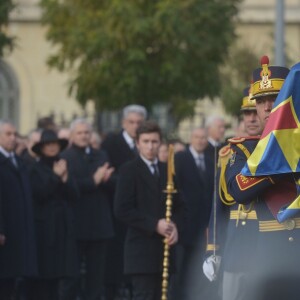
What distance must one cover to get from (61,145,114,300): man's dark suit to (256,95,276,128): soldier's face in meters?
7.01

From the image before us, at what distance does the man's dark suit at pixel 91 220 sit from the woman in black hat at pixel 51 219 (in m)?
0.68

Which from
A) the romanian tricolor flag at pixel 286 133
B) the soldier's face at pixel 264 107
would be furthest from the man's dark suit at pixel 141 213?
the romanian tricolor flag at pixel 286 133

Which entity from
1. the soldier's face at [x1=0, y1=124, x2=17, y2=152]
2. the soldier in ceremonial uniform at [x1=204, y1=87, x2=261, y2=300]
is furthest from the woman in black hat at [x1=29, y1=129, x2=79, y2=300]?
the soldier in ceremonial uniform at [x1=204, y1=87, x2=261, y2=300]

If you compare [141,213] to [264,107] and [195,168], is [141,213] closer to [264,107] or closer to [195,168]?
[195,168]

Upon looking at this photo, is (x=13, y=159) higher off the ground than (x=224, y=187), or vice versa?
(x=13, y=159)

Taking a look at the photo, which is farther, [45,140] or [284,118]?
[45,140]

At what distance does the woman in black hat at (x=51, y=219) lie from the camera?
14422 millimetres

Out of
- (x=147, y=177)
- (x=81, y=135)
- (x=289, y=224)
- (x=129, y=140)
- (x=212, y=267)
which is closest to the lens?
(x=289, y=224)

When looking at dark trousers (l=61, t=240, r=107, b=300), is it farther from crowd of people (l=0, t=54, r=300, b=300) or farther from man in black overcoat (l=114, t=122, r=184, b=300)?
man in black overcoat (l=114, t=122, r=184, b=300)

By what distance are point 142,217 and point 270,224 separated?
4.30m

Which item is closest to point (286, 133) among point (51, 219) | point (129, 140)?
point (51, 219)

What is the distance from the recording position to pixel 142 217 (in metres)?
12.5

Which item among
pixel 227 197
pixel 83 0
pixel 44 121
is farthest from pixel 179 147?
pixel 227 197

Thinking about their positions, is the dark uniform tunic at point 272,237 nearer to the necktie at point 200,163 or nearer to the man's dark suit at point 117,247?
the necktie at point 200,163
